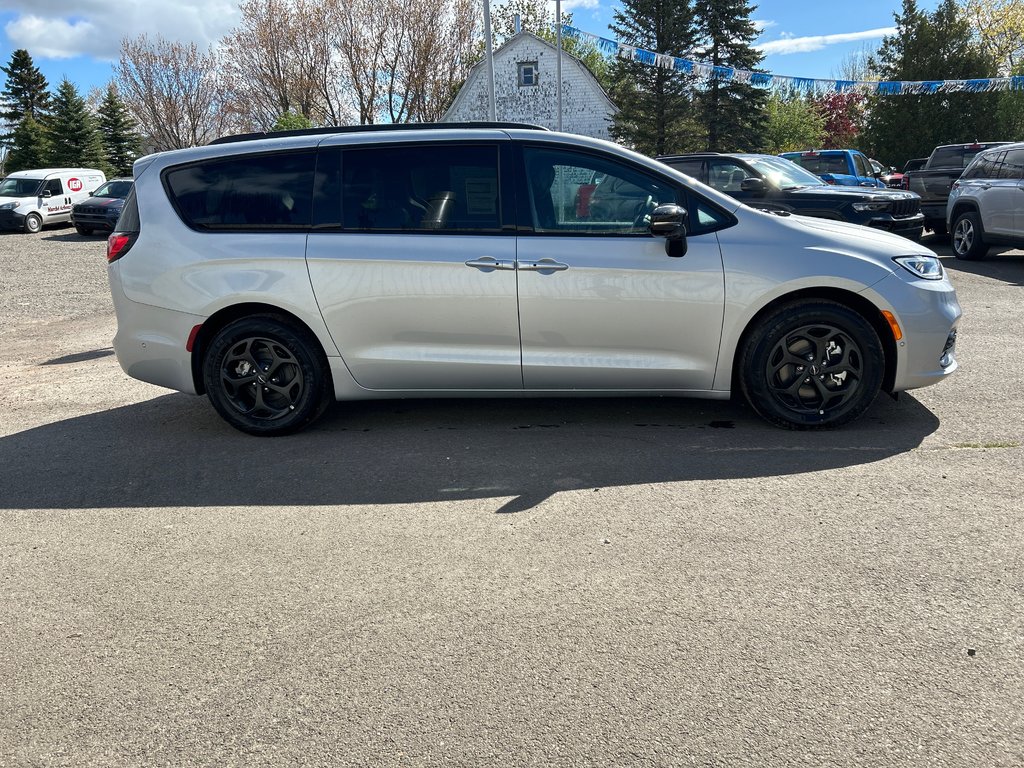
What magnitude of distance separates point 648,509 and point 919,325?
216cm

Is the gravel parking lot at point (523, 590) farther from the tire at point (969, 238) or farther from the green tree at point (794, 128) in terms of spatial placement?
the green tree at point (794, 128)

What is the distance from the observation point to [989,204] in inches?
524

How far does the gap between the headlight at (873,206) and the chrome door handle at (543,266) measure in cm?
933

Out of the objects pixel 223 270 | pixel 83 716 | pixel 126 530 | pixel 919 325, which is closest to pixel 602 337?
pixel 919 325

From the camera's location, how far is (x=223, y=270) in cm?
546

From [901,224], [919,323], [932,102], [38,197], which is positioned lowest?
[919,323]

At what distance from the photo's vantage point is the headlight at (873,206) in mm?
13023

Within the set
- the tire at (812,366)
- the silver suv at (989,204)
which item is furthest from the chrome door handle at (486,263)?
the silver suv at (989,204)

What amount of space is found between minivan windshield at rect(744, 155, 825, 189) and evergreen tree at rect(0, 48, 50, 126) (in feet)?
199

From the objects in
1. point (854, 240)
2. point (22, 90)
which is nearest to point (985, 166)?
point (854, 240)

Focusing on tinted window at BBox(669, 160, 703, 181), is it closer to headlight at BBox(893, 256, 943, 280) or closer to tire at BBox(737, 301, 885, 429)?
headlight at BBox(893, 256, 943, 280)

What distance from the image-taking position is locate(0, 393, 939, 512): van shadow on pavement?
463cm

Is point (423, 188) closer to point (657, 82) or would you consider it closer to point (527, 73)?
point (657, 82)

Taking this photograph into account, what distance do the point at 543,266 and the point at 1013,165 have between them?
10963mm
